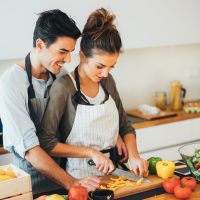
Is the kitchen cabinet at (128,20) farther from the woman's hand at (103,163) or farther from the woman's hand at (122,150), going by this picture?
the woman's hand at (103,163)

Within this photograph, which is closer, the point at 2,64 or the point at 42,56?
the point at 42,56

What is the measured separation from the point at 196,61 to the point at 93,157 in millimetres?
2568

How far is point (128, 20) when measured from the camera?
3270mm

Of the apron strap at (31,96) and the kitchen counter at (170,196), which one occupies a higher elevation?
the apron strap at (31,96)

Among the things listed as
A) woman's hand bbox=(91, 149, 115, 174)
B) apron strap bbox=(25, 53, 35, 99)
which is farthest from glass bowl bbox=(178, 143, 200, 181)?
apron strap bbox=(25, 53, 35, 99)

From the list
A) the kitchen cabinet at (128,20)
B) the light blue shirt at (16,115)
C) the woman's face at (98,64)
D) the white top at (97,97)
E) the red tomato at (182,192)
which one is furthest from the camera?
the kitchen cabinet at (128,20)

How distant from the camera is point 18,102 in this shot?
1848 mm

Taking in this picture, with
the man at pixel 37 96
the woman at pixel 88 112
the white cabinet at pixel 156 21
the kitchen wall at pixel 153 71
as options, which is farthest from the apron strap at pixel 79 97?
the kitchen wall at pixel 153 71

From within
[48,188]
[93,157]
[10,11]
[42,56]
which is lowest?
[48,188]

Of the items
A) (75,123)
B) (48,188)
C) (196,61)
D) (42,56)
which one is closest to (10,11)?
(42,56)

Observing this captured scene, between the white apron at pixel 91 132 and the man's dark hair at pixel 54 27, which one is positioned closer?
the man's dark hair at pixel 54 27

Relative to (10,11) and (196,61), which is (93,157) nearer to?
(10,11)

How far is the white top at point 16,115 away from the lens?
5.95ft

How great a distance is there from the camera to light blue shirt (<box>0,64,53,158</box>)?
181 cm
